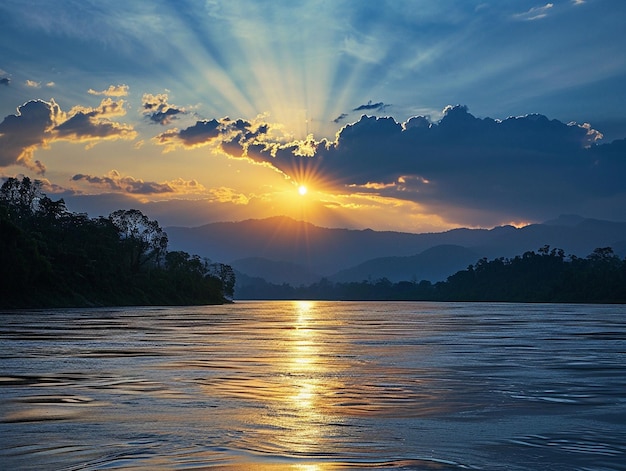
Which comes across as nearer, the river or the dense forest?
the river

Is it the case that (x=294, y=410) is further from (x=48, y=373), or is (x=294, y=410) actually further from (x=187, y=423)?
(x=48, y=373)

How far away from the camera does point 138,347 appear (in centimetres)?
4031

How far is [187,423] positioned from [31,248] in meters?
118

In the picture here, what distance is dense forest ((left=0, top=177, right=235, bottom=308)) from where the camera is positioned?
122250mm

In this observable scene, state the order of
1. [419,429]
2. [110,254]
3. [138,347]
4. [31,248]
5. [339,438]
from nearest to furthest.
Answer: [339,438], [419,429], [138,347], [31,248], [110,254]

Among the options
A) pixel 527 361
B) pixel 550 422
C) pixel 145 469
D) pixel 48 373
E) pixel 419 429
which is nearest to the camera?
pixel 145 469

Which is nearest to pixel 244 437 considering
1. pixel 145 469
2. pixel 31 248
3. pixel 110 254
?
pixel 145 469

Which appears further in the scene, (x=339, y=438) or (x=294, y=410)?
(x=294, y=410)

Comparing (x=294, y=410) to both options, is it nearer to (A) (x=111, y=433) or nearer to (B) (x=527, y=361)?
(A) (x=111, y=433)

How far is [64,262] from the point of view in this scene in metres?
150

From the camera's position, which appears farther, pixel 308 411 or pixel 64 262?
pixel 64 262

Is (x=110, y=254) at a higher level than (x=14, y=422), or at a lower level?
higher

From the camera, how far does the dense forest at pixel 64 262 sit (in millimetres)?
122250

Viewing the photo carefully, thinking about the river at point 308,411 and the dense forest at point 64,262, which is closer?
the river at point 308,411
